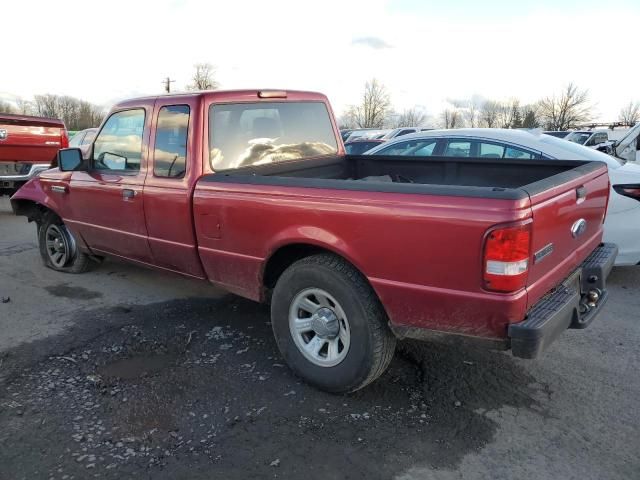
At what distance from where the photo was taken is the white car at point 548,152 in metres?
5.06

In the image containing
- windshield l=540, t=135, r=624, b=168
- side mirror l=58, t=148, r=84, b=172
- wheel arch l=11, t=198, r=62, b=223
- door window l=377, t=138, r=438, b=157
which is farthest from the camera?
door window l=377, t=138, r=438, b=157

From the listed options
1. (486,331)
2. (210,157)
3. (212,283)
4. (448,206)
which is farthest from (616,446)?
(210,157)

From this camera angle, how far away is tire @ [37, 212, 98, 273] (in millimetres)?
5816

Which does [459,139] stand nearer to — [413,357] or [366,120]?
[413,357]

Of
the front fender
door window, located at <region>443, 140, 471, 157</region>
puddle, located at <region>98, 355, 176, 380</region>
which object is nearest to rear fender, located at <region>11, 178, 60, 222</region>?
the front fender

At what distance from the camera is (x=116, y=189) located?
455cm

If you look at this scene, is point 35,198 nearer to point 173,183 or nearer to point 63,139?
point 173,183

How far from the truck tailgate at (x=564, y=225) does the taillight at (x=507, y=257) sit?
0.08 m

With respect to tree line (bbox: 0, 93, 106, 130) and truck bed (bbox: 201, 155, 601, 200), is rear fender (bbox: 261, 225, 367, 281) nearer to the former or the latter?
truck bed (bbox: 201, 155, 601, 200)

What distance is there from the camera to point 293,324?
3488 millimetres

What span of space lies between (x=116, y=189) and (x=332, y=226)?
2374mm

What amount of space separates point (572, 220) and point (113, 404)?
294 centimetres

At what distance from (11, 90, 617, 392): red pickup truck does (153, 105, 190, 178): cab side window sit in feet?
0.05

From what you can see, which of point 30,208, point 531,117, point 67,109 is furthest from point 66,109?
point 30,208
